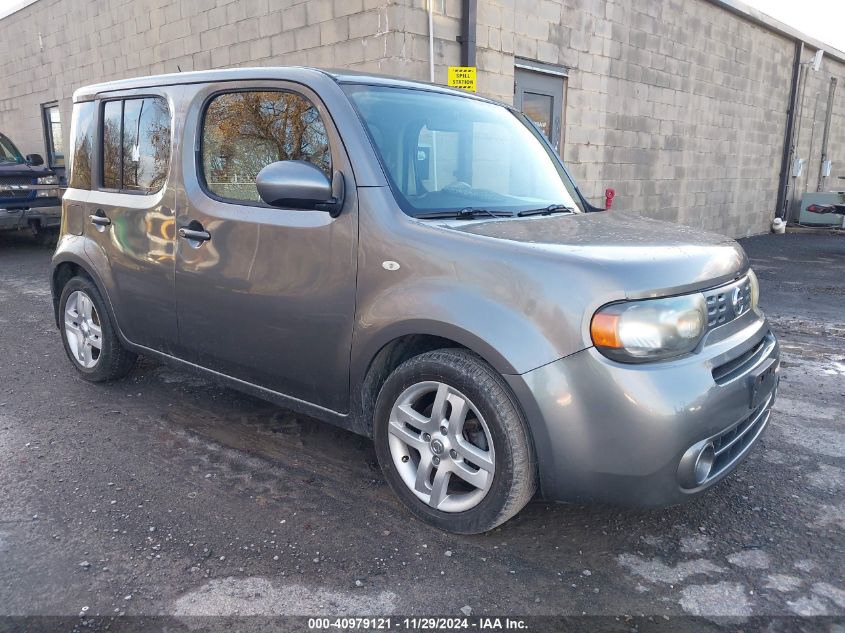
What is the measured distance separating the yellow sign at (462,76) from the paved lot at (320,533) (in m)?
4.55

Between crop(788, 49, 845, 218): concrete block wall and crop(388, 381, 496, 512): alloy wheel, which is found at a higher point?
crop(788, 49, 845, 218): concrete block wall

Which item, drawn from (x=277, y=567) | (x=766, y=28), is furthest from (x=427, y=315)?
(x=766, y=28)

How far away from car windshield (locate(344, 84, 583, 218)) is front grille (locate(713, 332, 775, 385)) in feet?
3.81

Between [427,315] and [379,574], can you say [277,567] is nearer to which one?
[379,574]

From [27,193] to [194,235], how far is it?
27.8ft

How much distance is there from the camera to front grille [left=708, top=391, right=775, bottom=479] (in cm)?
246

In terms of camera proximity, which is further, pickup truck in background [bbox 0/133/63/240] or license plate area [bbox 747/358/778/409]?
pickup truck in background [bbox 0/133/63/240]

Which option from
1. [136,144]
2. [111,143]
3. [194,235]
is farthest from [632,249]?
[111,143]

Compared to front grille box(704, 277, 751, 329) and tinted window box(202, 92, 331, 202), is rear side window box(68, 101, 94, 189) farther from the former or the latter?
front grille box(704, 277, 751, 329)

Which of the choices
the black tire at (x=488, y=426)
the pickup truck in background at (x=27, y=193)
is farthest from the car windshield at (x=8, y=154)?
the black tire at (x=488, y=426)

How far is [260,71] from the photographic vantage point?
3174 mm

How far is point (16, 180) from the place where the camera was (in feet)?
32.7

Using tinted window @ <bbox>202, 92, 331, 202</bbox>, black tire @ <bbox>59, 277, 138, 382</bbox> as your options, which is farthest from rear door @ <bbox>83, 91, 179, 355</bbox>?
tinted window @ <bbox>202, 92, 331, 202</bbox>

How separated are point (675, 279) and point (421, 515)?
4.58ft
